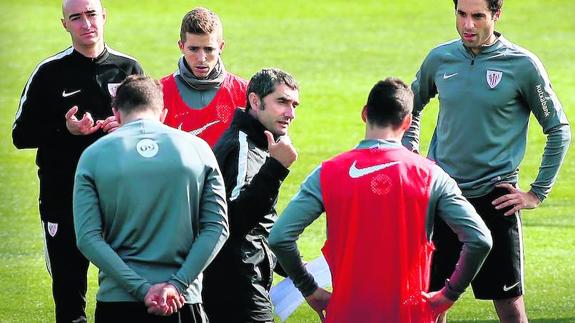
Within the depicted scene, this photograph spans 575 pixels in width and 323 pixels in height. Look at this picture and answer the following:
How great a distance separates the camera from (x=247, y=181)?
6.55 m

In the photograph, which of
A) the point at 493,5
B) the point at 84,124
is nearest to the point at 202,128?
the point at 84,124

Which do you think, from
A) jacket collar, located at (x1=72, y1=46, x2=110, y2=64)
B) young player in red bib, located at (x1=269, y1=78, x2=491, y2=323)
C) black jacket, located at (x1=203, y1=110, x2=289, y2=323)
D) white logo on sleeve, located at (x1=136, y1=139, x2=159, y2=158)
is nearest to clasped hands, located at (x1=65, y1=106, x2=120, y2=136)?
jacket collar, located at (x1=72, y1=46, x2=110, y2=64)

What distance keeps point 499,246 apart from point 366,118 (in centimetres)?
198

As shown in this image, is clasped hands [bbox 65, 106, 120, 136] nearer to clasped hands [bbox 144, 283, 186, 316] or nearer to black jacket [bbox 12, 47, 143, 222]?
black jacket [bbox 12, 47, 143, 222]

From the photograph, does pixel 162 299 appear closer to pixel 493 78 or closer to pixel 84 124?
pixel 84 124

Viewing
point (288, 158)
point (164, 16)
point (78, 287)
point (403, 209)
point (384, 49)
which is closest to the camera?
point (403, 209)

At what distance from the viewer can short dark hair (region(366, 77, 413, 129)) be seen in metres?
5.80

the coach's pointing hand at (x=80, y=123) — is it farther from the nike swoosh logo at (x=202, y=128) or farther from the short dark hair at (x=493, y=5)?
the short dark hair at (x=493, y=5)

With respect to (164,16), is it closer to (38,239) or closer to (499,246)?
→ (38,239)

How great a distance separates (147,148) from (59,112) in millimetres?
2185

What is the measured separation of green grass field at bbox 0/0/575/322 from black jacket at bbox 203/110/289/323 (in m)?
2.83

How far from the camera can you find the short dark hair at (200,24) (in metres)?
7.93

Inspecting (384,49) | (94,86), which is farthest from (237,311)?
(384,49)

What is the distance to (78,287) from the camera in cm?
787
